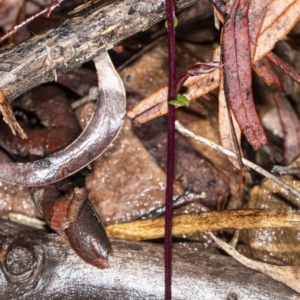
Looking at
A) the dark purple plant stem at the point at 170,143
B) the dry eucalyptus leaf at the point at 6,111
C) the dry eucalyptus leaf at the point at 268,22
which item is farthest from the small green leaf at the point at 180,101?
the dry eucalyptus leaf at the point at 6,111

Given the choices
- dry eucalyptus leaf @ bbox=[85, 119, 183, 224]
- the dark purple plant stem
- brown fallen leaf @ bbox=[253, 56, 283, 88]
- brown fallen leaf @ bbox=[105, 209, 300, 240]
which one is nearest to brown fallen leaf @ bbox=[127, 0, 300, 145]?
brown fallen leaf @ bbox=[253, 56, 283, 88]

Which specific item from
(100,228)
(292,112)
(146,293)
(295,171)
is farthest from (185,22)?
(146,293)

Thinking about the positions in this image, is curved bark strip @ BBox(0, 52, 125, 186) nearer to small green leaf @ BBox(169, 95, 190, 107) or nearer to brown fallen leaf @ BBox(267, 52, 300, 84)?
small green leaf @ BBox(169, 95, 190, 107)

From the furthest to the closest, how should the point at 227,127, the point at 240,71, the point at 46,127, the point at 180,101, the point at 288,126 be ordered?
the point at 288,126, the point at 46,127, the point at 227,127, the point at 240,71, the point at 180,101

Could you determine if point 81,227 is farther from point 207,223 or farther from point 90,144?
point 207,223

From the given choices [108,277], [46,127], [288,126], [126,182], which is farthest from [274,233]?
[46,127]

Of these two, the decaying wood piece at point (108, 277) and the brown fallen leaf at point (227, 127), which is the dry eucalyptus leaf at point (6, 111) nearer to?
the decaying wood piece at point (108, 277)

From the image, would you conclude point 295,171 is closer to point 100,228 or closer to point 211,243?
point 211,243
